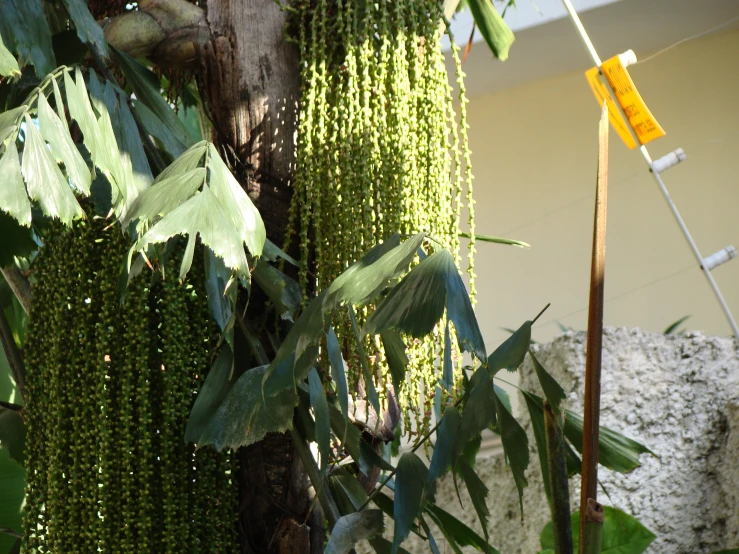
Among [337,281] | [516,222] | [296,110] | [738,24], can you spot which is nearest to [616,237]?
[516,222]

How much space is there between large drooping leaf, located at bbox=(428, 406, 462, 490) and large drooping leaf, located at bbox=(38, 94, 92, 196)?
0.49 m

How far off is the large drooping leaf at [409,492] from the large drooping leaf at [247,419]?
152mm

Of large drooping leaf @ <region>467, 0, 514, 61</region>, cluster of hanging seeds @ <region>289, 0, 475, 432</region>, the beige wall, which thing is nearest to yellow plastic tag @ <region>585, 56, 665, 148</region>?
large drooping leaf @ <region>467, 0, 514, 61</region>

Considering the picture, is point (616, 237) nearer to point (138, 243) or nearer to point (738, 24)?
point (738, 24)

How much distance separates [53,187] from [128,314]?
0.62ft

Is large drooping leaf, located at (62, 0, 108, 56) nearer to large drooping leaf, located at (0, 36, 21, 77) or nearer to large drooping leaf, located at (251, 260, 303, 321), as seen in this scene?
large drooping leaf, located at (0, 36, 21, 77)

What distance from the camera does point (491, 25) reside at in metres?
1.55

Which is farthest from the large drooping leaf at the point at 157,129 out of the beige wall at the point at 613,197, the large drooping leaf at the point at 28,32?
the beige wall at the point at 613,197

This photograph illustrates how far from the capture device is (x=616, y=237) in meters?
3.42

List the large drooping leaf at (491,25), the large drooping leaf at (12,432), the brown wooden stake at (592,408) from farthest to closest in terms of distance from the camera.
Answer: the large drooping leaf at (491,25) → the large drooping leaf at (12,432) → the brown wooden stake at (592,408)

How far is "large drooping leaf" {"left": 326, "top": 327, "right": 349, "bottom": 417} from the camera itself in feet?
3.46

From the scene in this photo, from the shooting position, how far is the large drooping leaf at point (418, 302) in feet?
3.10

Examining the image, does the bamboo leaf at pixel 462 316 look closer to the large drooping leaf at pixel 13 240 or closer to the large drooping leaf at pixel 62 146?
the large drooping leaf at pixel 62 146

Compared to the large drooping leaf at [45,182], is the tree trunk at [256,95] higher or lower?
higher
